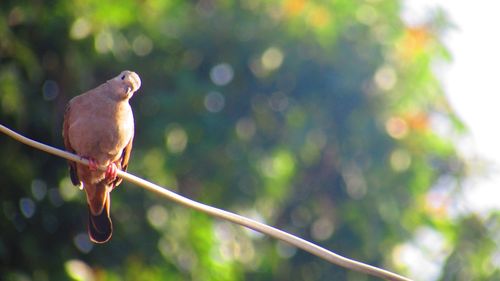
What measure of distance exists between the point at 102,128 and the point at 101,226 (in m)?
0.63

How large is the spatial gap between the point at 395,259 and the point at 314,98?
181cm

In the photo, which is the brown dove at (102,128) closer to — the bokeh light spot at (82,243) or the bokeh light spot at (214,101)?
the bokeh light spot at (82,243)

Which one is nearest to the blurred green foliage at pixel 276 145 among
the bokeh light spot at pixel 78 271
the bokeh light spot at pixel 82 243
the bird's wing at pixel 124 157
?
the bokeh light spot at pixel 82 243

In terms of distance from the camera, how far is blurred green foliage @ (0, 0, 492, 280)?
436 inches

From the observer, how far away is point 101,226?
23.8 ft

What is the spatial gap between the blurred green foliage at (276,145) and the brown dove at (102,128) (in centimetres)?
368

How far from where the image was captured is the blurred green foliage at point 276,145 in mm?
11086

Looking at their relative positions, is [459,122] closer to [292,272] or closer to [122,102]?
[292,272]

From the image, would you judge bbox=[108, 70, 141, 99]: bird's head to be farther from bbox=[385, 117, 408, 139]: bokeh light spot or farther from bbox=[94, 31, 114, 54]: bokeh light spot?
bbox=[385, 117, 408, 139]: bokeh light spot

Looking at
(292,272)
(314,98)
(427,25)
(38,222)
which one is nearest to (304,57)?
(314,98)

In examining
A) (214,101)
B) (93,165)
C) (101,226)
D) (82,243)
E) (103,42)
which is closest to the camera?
(93,165)

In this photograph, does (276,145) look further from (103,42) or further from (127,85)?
(127,85)

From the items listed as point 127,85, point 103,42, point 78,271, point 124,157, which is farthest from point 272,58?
point 127,85

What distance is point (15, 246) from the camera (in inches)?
410
